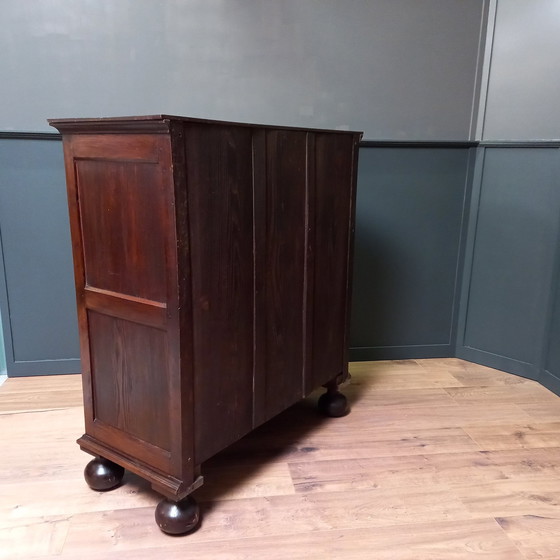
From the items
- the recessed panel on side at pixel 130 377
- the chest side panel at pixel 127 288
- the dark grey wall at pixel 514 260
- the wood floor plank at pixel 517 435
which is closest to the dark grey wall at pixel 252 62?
the dark grey wall at pixel 514 260

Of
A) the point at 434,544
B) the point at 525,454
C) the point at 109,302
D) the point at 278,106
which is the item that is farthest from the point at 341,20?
the point at 434,544

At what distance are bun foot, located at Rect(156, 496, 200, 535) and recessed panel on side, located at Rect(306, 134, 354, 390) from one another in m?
0.57

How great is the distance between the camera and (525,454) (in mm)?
1669

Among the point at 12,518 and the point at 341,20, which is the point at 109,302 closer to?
the point at 12,518

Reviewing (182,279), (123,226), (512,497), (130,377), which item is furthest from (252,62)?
(512,497)

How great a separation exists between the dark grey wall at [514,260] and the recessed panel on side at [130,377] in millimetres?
1611

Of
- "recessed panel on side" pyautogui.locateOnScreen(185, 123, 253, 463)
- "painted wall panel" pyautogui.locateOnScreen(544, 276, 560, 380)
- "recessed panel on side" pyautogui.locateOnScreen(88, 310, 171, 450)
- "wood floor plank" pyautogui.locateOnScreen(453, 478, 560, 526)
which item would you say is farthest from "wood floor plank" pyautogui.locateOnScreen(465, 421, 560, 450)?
"recessed panel on side" pyautogui.locateOnScreen(88, 310, 171, 450)

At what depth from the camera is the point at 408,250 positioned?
2.32 m

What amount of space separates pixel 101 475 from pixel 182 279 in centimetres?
68

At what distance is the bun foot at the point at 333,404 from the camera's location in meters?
1.89

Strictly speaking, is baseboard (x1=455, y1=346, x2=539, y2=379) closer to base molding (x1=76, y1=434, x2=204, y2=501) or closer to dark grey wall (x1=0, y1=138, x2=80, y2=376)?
base molding (x1=76, y1=434, x2=204, y2=501)

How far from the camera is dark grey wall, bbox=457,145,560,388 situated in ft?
6.88

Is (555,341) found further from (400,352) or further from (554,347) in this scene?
(400,352)

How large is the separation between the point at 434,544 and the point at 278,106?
1630 mm
